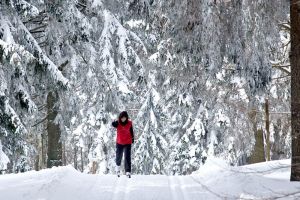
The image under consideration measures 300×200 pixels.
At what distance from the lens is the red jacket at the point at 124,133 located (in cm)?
1198

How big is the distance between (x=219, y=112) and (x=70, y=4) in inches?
423

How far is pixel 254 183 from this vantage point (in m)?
8.88

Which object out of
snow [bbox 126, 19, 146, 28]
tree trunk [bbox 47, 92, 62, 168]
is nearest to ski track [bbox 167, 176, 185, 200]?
tree trunk [bbox 47, 92, 62, 168]

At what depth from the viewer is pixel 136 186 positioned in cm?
1000

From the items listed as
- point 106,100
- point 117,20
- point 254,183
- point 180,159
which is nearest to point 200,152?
point 180,159

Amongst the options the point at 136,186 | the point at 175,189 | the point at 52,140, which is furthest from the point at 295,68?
the point at 52,140

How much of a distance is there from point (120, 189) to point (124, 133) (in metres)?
2.56

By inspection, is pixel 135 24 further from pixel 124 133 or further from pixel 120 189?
pixel 120 189

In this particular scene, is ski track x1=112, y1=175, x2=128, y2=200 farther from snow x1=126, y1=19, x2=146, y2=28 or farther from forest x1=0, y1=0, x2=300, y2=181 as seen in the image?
snow x1=126, y1=19, x2=146, y2=28

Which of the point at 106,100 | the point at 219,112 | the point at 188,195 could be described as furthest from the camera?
the point at 219,112

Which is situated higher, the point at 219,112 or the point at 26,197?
the point at 219,112

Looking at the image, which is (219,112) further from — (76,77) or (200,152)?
(76,77)

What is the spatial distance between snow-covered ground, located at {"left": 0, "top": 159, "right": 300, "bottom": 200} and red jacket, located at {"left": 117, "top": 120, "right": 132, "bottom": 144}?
96 cm

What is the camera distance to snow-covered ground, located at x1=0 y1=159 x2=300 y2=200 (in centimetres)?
834
